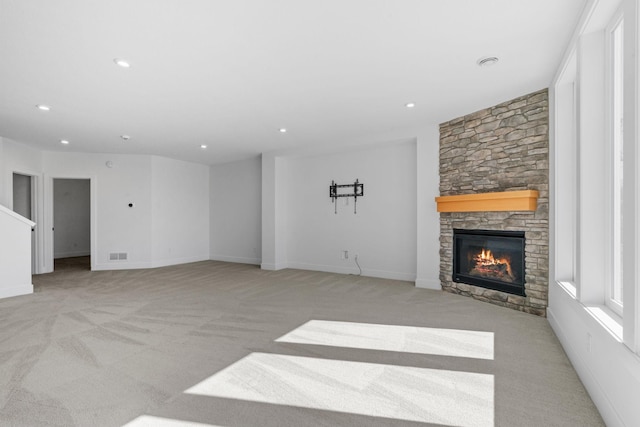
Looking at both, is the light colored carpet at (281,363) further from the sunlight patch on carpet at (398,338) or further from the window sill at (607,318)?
the window sill at (607,318)

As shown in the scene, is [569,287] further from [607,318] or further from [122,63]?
[122,63]

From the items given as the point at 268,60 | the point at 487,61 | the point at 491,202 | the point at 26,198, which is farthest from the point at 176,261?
the point at 487,61

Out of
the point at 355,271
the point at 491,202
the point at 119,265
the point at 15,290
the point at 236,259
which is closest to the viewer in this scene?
the point at 491,202

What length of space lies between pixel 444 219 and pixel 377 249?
4.87ft

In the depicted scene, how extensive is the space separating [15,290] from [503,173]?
6.98m

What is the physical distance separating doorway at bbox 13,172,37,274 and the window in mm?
8803

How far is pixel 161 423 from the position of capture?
1.80m

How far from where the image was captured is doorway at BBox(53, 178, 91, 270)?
917 centimetres

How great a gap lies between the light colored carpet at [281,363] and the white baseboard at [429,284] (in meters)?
0.54

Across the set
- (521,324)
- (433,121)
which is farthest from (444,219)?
(521,324)

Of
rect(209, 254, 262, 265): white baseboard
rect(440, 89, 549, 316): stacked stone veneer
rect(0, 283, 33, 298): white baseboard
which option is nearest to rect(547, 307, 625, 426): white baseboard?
rect(440, 89, 549, 316): stacked stone veneer

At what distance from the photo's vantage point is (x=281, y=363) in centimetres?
254

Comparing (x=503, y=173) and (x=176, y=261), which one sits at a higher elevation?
(x=503, y=173)

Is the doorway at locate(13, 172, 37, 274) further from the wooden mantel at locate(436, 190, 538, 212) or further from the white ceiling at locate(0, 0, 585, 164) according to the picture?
the wooden mantel at locate(436, 190, 538, 212)
